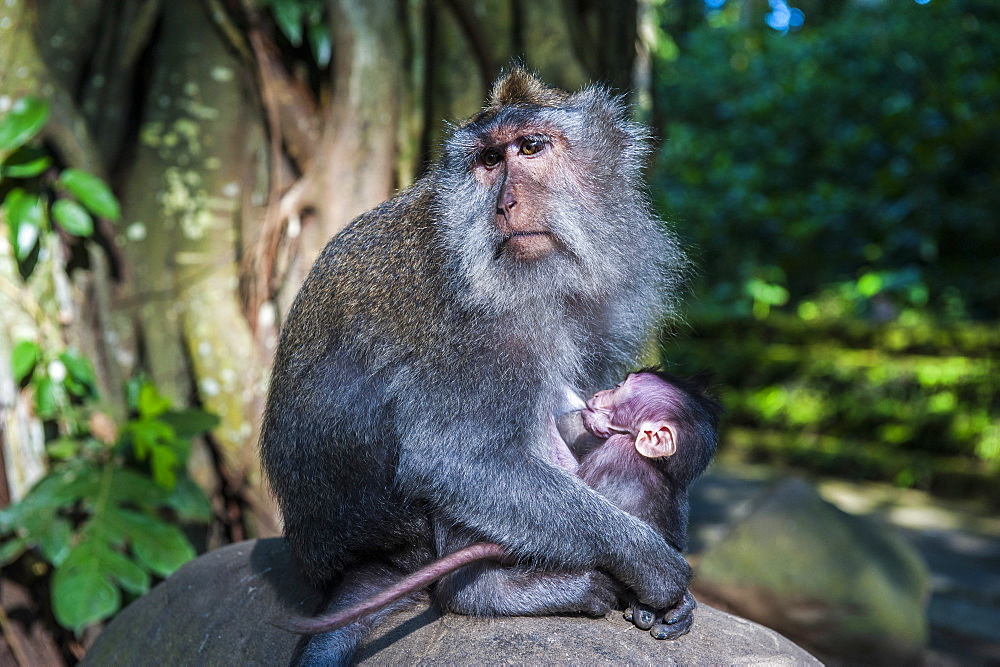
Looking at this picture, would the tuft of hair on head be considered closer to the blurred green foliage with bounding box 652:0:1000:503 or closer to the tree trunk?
the tree trunk

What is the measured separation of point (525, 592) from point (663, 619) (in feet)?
1.24

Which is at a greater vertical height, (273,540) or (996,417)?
(273,540)

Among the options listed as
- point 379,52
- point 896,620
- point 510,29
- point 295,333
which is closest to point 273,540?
point 295,333

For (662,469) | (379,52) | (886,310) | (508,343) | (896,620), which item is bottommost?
(896,620)

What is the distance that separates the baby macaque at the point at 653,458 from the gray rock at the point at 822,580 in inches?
101

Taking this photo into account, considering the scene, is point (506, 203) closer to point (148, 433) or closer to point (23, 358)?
point (148, 433)

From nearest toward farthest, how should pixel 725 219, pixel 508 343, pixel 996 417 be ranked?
pixel 508 343
pixel 996 417
pixel 725 219

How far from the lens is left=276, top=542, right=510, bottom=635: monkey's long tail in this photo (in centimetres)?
225

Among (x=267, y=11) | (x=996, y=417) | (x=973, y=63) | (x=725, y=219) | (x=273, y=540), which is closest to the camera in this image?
(x=273, y=540)

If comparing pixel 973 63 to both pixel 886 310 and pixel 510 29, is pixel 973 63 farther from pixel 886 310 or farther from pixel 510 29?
pixel 510 29

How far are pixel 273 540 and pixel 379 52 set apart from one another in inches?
95.2

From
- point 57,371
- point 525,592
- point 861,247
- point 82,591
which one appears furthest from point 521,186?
point 861,247

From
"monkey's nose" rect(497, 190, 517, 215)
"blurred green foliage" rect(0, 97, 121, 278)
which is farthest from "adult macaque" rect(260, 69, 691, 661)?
"blurred green foliage" rect(0, 97, 121, 278)

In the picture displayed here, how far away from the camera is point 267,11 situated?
4.64m
